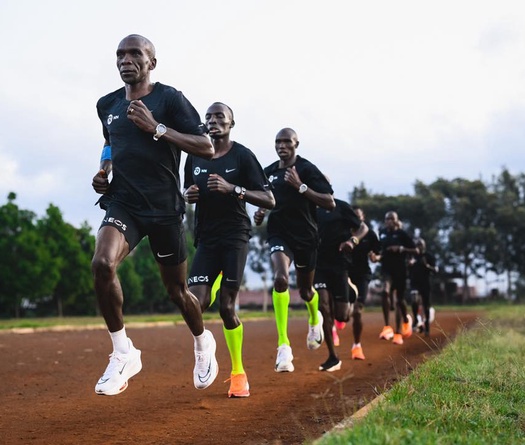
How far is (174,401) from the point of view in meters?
7.21

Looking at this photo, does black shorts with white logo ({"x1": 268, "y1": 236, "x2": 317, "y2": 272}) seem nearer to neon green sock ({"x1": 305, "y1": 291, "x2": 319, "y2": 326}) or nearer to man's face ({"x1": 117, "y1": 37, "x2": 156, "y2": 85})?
neon green sock ({"x1": 305, "y1": 291, "x2": 319, "y2": 326})

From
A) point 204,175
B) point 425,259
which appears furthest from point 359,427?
point 425,259

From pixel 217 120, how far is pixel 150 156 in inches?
85.0

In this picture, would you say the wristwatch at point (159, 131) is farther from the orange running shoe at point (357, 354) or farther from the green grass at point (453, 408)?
the orange running shoe at point (357, 354)

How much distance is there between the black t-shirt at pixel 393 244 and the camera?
53.3 ft

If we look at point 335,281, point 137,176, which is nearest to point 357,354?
point 335,281

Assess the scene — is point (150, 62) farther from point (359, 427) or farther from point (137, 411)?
point (359, 427)

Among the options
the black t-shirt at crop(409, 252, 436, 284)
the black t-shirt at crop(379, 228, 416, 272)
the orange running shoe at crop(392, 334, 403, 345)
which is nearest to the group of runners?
the orange running shoe at crop(392, 334, 403, 345)

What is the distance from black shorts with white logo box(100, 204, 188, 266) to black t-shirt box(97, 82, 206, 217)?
0.06 metres

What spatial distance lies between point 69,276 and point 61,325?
26225 mm

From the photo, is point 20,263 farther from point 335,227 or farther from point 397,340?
point 335,227

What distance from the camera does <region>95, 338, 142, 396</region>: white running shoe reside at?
5.52 m

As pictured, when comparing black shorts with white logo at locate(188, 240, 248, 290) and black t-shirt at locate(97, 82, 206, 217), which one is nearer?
black t-shirt at locate(97, 82, 206, 217)

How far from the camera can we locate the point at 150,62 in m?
6.14
